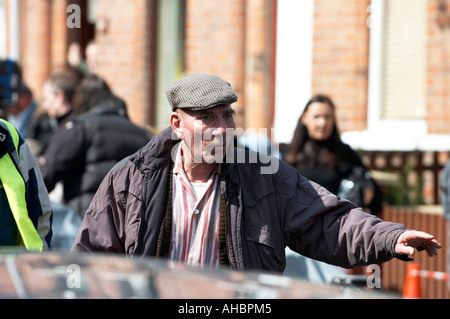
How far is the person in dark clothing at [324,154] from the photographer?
671 centimetres

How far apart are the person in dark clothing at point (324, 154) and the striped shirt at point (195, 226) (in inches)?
123

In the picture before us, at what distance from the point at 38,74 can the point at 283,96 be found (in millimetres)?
4054

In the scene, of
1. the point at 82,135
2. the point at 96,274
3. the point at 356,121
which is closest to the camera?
the point at 96,274

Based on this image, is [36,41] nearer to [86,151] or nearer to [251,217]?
[86,151]

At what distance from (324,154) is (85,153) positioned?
175cm

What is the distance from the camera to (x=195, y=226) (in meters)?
3.59

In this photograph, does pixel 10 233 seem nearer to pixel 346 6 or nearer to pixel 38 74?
pixel 346 6

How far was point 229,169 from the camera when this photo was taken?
11.8ft

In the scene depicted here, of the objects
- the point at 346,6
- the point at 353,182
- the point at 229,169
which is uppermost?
the point at 346,6

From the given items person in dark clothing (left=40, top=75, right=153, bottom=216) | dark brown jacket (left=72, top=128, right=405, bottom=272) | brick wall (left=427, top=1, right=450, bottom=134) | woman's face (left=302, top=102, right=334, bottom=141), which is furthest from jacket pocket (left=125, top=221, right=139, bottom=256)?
brick wall (left=427, top=1, right=450, bottom=134)
